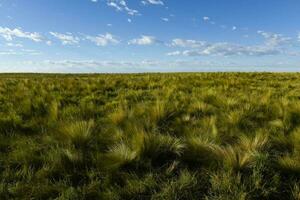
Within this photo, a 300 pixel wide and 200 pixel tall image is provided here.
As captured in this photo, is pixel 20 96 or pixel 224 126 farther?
pixel 20 96

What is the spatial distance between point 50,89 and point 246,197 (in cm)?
990

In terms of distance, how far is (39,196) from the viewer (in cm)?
298

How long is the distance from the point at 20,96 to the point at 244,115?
21.4 ft

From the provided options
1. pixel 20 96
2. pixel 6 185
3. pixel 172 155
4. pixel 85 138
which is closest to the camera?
pixel 6 185

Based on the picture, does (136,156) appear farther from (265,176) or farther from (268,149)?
(268,149)

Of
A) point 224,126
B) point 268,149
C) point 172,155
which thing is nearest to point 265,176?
point 268,149

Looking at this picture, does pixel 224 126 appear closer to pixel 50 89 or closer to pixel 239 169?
pixel 239 169

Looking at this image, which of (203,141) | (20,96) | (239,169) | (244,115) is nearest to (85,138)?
(203,141)

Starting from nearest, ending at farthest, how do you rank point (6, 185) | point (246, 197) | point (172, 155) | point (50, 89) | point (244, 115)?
point (246, 197) → point (6, 185) → point (172, 155) → point (244, 115) → point (50, 89)

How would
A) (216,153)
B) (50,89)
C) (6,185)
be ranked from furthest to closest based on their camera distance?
(50,89) → (216,153) → (6,185)

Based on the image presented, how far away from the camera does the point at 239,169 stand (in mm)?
3322

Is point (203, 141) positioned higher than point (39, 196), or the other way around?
point (203, 141)

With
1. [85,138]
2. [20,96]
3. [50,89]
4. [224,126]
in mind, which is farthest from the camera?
[50,89]

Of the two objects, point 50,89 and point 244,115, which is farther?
point 50,89
